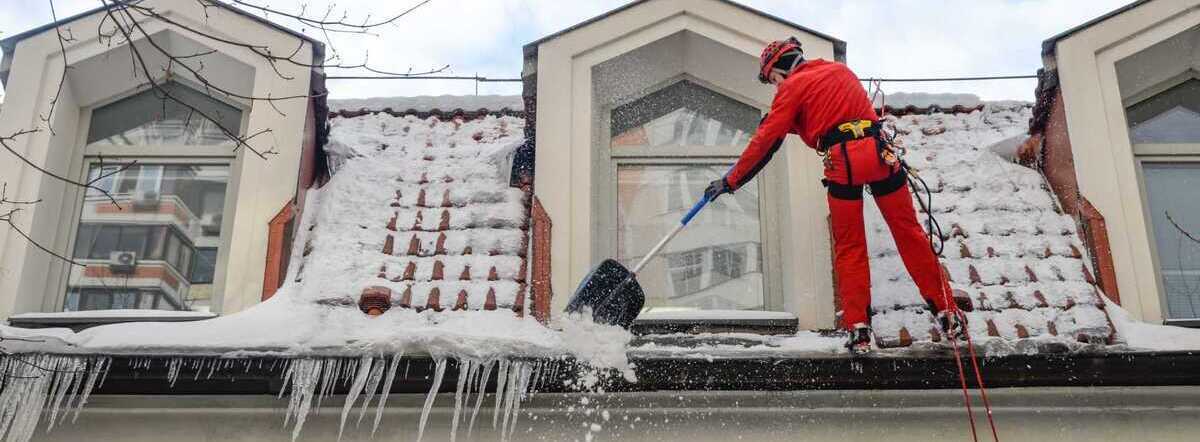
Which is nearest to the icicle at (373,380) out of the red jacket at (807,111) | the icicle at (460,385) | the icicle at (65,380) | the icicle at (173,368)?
the icicle at (460,385)

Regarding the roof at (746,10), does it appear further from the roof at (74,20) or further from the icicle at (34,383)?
the icicle at (34,383)

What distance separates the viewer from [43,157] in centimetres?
506

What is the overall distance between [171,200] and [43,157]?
614 millimetres

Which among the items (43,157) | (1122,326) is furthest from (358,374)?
(1122,326)

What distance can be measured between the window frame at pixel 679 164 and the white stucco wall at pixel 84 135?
1.50m

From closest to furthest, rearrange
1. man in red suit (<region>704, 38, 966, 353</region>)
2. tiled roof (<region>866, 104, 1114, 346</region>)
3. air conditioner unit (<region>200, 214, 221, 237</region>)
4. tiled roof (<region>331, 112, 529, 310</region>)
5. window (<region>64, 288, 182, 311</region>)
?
man in red suit (<region>704, 38, 966, 353</region>) → tiled roof (<region>866, 104, 1114, 346</region>) → tiled roof (<region>331, 112, 529, 310</region>) → window (<region>64, 288, 182, 311</region>) → air conditioner unit (<region>200, 214, 221, 237</region>)

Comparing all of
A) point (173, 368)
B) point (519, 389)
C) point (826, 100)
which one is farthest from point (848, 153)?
point (173, 368)

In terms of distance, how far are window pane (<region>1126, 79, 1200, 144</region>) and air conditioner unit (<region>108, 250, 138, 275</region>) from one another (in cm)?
503

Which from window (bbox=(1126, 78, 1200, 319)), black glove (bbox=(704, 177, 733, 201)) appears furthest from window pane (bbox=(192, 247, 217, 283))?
window (bbox=(1126, 78, 1200, 319))

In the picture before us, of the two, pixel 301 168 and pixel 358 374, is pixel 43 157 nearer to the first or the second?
pixel 301 168

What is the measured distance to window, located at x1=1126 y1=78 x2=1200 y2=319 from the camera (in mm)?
4852

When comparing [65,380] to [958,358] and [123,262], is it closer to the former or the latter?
[123,262]

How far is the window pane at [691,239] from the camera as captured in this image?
4.99m

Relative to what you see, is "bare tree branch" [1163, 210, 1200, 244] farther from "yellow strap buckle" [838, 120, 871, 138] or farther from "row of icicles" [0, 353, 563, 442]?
"row of icicles" [0, 353, 563, 442]
